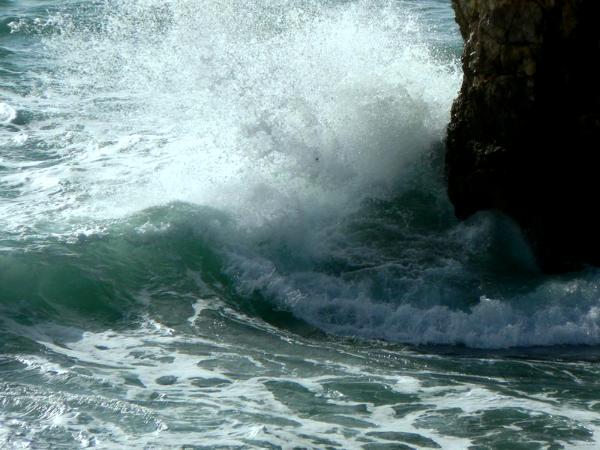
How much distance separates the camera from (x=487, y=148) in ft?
26.7

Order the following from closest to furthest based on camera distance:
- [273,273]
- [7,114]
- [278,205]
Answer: [273,273] → [278,205] → [7,114]

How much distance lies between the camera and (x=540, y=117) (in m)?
7.88

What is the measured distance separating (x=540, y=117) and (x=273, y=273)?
2.55 m

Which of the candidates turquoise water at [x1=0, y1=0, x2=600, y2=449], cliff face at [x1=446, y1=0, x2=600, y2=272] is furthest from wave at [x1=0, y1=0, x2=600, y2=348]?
cliff face at [x1=446, y1=0, x2=600, y2=272]

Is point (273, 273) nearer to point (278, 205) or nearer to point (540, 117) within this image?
point (278, 205)

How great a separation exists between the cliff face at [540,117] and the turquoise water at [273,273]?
1.15ft

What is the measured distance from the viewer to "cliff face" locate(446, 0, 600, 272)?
7.72 m

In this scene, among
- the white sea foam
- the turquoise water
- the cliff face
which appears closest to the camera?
the turquoise water

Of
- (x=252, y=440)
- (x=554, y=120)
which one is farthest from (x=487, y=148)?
(x=252, y=440)

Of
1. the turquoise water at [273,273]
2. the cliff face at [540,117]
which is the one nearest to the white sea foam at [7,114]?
the turquoise water at [273,273]

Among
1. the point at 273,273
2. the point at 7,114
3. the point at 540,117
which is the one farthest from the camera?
the point at 7,114

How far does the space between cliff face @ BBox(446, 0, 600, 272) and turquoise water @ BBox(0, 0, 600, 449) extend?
35 centimetres

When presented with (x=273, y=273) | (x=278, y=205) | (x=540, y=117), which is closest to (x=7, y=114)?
(x=278, y=205)

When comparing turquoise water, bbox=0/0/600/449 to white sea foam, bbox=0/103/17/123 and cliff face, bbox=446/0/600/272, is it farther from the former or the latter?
cliff face, bbox=446/0/600/272
